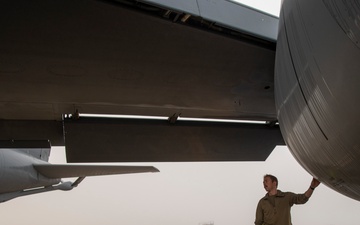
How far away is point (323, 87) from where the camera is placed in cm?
150

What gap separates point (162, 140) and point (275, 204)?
271cm

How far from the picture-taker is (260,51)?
3336 millimetres

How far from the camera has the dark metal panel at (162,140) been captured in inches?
204

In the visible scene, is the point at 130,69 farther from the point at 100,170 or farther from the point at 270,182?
the point at 100,170

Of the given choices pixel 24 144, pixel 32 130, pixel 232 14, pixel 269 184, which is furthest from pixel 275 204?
pixel 24 144

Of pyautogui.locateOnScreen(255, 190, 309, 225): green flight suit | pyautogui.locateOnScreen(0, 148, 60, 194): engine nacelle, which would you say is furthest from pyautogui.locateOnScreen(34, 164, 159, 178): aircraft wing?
pyautogui.locateOnScreen(255, 190, 309, 225): green flight suit

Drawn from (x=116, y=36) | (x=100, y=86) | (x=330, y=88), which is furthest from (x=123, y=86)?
(x=330, y=88)

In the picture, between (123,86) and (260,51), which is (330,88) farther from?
(123,86)

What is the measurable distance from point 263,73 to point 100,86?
73.9 inches

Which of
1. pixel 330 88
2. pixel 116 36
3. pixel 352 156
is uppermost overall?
pixel 116 36

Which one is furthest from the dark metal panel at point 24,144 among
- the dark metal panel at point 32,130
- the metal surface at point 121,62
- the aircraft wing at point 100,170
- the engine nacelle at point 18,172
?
the aircraft wing at point 100,170

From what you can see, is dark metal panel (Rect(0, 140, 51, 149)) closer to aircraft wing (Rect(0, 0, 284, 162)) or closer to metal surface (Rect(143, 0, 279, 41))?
aircraft wing (Rect(0, 0, 284, 162))

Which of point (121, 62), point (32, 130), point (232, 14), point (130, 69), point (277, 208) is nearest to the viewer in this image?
point (232, 14)

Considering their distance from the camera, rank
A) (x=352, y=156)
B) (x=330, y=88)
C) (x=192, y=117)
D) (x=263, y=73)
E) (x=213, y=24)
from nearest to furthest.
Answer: (x=330, y=88) < (x=352, y=156) < (x=213, y=24) < (x=263, y=73) < (x=192, y=117)
